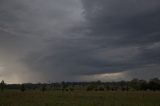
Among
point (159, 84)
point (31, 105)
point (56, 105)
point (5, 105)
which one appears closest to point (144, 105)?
point (56, 105)

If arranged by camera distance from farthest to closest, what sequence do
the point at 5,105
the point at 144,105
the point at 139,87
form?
the point at 139,87 → the point at 144,105 → the point at 5,105

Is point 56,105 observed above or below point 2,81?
below

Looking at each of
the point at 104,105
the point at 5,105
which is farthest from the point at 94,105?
the point at 5,105

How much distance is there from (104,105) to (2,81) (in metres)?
61.6

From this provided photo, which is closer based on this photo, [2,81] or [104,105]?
[104,105]

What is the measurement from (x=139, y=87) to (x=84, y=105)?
69.4 meters

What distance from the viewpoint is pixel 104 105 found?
32688mm

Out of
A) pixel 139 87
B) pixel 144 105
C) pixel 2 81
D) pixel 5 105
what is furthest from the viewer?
pixel 139 87

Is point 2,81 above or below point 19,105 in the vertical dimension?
above

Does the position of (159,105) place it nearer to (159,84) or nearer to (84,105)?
(84,105)

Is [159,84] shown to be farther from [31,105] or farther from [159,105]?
[31,105]

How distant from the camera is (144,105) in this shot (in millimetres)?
34219

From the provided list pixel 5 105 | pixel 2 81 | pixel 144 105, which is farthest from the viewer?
pixel 2 81

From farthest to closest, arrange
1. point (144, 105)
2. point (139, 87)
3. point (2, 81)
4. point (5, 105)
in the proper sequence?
point (139, 87) → point (2, 81) → point (144, 105) → point (5, 105)
